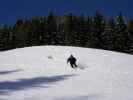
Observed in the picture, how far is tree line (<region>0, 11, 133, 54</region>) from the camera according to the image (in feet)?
224

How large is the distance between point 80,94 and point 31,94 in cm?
269

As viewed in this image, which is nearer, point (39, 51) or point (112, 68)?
point (112, 68)

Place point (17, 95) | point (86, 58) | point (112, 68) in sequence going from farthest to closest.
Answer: point (86, 58)
point (112, 68)
point (17, 95)

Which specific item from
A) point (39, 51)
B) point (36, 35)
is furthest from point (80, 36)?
point (39, 51)

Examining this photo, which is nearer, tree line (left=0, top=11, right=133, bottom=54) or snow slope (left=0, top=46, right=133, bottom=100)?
snow slope (left=0, top=46, right=133, bottom=100)

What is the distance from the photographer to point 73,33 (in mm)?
77625

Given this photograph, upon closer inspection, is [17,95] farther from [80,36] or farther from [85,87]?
[80,36]

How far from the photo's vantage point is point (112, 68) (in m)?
28.1

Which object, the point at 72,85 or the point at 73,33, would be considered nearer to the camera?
the point at 72,85

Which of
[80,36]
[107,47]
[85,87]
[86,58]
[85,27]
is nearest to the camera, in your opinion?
[85,87]

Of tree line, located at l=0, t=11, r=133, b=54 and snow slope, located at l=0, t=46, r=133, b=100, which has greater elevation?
tree line, located at l=0, t=11, r=133, b=54

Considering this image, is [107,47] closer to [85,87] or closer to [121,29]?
[121,29]

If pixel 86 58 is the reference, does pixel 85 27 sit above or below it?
above

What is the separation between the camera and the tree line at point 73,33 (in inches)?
2689
